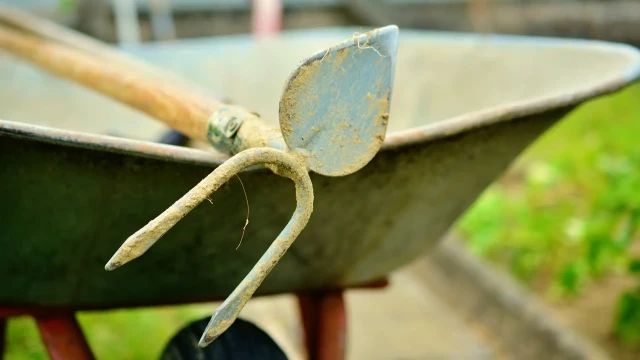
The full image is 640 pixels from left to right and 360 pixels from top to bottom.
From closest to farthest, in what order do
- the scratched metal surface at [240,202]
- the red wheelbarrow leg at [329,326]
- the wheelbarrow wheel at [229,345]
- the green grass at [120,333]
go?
the scratched metal surface at [240,202], the wheelbarrow wheel at [229,345], the red wheelbarrow leg at [329,326], the green grass at [120,333]

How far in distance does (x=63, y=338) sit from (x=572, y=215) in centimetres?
215

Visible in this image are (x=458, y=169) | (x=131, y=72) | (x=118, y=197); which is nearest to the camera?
(x=118, y=197)

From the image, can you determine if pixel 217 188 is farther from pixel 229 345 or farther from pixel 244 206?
pixel 229 345

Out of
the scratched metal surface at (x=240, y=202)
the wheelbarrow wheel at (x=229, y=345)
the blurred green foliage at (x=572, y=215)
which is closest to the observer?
the scratched metal surface at (x=240, y=202)

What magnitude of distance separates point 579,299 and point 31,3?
12.8 ft

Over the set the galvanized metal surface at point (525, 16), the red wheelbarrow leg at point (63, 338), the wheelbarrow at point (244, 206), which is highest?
the wheelbarrow at point (244, 206)

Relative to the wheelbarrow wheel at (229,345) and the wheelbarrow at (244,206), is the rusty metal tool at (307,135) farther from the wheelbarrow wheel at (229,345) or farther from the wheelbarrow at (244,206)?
the wheelbarrow wheel at (229,345)

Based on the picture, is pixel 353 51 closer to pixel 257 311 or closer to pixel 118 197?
pixel 118 197

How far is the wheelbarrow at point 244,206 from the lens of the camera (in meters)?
0.80

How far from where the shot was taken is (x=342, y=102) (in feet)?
2.45

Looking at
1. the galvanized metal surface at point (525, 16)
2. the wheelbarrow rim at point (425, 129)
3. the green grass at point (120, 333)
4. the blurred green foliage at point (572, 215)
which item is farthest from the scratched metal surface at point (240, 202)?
the galvanized metal surface at point (525, 16)

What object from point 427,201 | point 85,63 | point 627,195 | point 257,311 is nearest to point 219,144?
point 427,201

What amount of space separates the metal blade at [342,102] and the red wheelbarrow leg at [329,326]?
0.50m

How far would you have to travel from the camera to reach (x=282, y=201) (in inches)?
36.4
